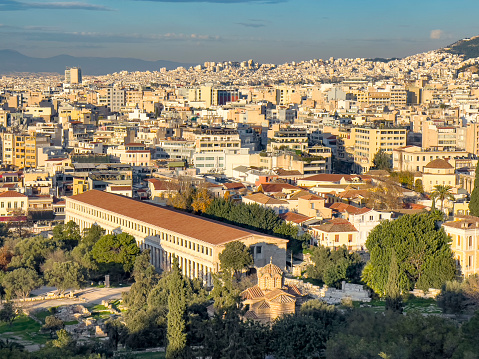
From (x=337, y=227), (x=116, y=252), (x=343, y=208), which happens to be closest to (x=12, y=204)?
(x=116, y=252)

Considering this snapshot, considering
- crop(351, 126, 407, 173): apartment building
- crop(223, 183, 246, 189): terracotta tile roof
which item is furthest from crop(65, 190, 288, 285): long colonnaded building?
crop(351, 126, 407, 173): apartment building

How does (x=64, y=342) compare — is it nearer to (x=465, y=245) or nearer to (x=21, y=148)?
(x=465, y=245)

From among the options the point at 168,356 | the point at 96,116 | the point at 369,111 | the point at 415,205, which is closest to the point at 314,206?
the point at 415,205

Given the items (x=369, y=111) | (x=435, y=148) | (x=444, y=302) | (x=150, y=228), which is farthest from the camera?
(x=369, y=111)

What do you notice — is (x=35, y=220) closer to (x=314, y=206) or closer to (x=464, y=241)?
(x=314, y=206)

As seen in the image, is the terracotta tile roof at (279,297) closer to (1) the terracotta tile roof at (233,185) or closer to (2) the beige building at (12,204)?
(1) the terracotta tile roof at (233,185)

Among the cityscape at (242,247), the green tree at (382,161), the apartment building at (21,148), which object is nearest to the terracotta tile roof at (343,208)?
the cityscape at (242,247)
